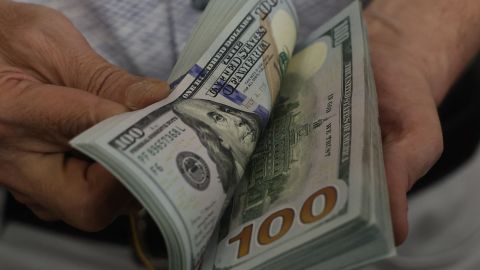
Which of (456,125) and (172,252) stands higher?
(172,252)

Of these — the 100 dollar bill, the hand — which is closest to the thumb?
the hand

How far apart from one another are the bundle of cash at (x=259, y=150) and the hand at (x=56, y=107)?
43 millimetres

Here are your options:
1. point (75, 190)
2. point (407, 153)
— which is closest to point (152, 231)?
point (75, 190)

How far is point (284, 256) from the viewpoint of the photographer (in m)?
0.34

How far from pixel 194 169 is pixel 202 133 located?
0.10 ft

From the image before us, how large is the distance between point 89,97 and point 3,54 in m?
0.16

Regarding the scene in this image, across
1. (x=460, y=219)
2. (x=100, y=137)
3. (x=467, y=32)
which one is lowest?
(x=460, y=219)

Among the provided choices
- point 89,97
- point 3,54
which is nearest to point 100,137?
point 89,97

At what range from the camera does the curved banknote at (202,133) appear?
0.32 m

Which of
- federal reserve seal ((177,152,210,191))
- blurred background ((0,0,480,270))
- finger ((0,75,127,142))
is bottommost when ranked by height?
blurred background ((0,0,480,270))

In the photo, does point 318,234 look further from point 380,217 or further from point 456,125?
point 456,125

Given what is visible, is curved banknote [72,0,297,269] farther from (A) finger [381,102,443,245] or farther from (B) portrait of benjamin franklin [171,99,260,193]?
(A) finger [381,102,443,245]

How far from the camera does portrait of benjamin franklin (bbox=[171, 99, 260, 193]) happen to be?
37 centimetres

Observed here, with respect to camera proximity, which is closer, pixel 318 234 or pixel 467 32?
pixel 318 234
